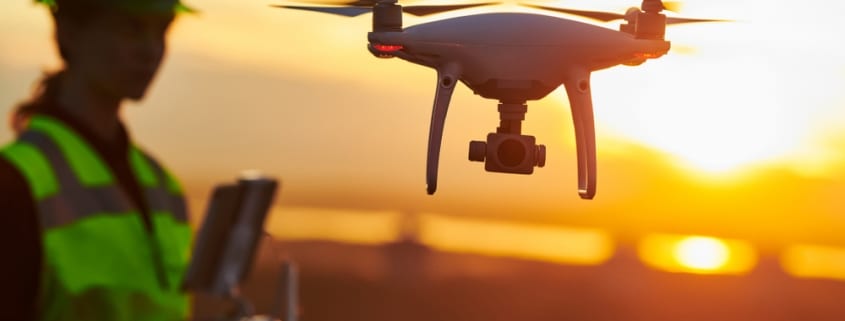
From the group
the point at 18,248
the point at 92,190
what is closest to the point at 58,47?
the point at 92,190

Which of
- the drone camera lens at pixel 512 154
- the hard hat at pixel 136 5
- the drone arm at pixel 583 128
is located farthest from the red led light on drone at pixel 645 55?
the hard hat at pixel 136 5

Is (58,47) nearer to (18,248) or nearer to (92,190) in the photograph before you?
(92,190)

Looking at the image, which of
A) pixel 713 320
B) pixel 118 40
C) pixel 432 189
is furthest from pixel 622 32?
pixel 713 320

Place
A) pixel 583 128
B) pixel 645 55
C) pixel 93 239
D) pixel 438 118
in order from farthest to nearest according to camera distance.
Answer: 1. pixel 645 55
2. pixel 438 118
3. pixel 583 128
4. pixel 93 239

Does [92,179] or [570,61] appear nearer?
[92,179]

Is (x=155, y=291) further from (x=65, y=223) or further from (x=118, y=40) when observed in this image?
(x=118, y=40)
